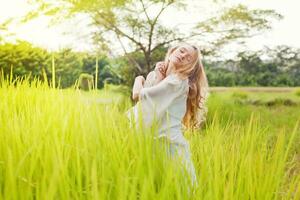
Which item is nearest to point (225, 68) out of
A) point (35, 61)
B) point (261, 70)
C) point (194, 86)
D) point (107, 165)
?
point (261, 70)

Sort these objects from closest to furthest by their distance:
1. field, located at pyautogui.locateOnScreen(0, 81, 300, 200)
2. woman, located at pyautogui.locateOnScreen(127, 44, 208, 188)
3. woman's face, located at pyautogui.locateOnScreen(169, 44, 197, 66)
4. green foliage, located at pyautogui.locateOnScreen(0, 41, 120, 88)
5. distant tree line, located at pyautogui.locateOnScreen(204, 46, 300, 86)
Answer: field, located at pyautogui.locateOnScreen(0, 81, 300, 200) < woman, located at pyautogui.locateOnScreen(127, 44, 208, 188) < woman's face, located at pyautogui.locateOnScreen(169, 44, 197, 66) < green foliage, located at pyautogui.locateOnScreen(0, 41, 120, 88) < distant tree line, located at pyautogui.locateOnScreen(204, 46, 300, 86)

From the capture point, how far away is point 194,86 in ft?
7.38

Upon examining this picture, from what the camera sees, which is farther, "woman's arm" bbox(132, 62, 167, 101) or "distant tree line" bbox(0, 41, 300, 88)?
"distant tree line" bbox(0, 41, 300, 88)

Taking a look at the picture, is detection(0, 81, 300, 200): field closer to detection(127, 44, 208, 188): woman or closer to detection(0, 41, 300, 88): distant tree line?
detection(127, 44, 208, 188): woman

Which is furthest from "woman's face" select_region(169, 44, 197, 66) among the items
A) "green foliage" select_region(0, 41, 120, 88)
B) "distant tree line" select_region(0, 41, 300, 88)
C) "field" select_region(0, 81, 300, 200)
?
"distant tree line" select_region(0, 41, 300, 88)

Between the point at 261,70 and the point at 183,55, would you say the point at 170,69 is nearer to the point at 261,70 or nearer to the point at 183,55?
the point at 183,55

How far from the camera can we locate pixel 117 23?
684cm

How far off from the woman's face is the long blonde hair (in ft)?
0.06

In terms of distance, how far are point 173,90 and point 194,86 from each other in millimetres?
235

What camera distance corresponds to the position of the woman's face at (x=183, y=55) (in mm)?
2086

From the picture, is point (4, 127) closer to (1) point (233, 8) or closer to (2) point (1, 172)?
(2) point (1, 172)

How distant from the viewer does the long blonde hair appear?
6.93 feet

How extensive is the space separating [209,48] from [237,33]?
0.43m

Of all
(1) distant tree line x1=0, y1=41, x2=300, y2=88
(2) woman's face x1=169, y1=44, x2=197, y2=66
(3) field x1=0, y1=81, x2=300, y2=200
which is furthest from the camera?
(1) distant tree line x1=0, y1=41, x2=300, y2=88
